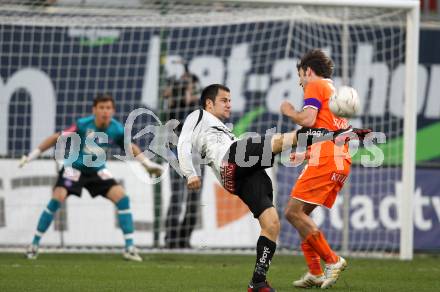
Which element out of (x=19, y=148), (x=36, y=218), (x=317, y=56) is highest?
(x=317, y=56)

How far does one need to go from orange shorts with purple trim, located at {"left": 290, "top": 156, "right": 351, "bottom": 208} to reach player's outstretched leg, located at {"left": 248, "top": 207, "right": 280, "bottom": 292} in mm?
1206

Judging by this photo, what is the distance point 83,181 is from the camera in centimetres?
1270

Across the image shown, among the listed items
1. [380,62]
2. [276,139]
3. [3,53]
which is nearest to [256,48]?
[380,62]

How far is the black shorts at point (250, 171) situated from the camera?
813 centimetres

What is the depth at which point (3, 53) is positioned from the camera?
569 inches

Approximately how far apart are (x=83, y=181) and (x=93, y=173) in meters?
0.16

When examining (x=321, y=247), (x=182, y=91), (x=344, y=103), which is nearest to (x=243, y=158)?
(x=344, y=103)

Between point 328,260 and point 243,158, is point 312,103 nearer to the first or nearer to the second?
point 243,158

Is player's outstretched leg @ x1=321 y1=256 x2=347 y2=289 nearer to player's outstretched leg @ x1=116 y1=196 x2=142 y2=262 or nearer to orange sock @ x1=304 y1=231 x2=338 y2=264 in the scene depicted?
orange sock @ x1=304 y1=231 x2=338 y2=264

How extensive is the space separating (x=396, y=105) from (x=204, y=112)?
23.0ft

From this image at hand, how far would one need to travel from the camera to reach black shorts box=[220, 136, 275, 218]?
8.13 m

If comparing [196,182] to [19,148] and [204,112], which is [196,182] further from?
[19,148]

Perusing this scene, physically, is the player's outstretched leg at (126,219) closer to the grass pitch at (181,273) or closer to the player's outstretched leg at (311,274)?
the grass pitch at (181,273)

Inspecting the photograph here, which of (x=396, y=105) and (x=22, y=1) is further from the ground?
(x=22, y=1)
